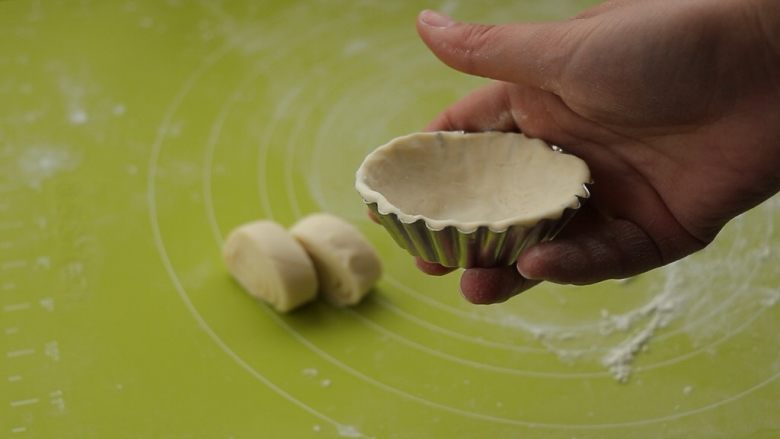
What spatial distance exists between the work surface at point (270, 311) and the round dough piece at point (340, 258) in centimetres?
5

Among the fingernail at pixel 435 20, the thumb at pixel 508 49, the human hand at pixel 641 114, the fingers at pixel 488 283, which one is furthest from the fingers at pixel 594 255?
the fingernail at pixel 435 20

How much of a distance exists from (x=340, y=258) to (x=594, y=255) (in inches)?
20.5

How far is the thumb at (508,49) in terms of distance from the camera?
4.45ft

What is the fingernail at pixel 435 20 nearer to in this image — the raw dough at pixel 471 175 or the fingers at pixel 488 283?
the raw dough at pixel 471 175

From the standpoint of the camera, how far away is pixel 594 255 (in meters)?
1.35

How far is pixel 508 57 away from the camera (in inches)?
54.2

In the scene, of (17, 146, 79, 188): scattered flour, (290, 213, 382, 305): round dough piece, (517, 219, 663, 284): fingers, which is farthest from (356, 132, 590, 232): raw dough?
(17, 146, 79, 188): scattered flour

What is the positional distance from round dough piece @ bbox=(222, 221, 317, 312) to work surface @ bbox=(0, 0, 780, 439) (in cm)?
4

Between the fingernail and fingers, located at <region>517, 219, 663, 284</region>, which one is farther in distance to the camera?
the fingernail

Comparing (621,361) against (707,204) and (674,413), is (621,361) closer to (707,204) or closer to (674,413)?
(674,413)

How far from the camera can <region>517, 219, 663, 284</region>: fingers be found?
4.16 ft

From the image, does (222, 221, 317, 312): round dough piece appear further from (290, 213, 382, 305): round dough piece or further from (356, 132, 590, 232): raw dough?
(356, 132, 590, 232): raw dough

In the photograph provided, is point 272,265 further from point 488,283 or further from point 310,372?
point 488,283

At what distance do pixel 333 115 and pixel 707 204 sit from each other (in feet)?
3.55
